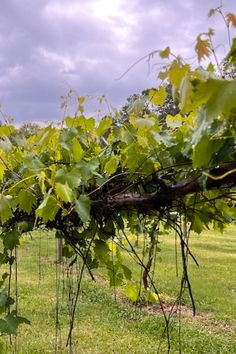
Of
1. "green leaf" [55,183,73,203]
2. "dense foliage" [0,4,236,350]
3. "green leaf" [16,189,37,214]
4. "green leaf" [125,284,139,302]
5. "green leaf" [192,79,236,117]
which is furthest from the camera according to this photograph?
"green leaf" [125,284,139,302]

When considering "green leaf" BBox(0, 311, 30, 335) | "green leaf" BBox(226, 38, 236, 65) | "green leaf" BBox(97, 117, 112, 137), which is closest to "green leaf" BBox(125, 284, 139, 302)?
"green leaf" BBox(0, 311, 30, 335)

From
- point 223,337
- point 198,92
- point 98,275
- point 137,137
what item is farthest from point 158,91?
point 98,275

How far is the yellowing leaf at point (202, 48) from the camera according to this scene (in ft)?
2.73

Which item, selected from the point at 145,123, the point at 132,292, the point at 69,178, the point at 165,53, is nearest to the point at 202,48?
the point at 165,53

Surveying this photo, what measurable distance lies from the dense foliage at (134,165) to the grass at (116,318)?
1674mm

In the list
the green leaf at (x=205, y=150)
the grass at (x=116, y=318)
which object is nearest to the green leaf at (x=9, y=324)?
the green leaf at (x=205, y=150)

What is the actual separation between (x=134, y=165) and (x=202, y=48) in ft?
1.23

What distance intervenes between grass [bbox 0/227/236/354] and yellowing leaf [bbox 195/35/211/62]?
2349 millimetres

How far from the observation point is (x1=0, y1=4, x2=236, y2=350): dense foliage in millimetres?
784

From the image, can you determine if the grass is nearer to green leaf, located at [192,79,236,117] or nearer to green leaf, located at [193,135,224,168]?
green leaf, located at [193,135,224,168]

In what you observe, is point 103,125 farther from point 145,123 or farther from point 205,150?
point 205,150

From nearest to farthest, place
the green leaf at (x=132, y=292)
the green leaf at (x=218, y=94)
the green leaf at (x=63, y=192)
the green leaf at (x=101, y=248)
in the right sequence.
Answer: the green leaf at (x=218, y=94) → the green leaf at (x=63, y=192) → the green leaf at (x=101, y=248) → the green leaf at (x=132, y=292)

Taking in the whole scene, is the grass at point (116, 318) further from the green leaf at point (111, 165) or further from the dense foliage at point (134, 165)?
the green leaf at point (111, 165)

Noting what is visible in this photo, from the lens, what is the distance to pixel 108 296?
299 inches
